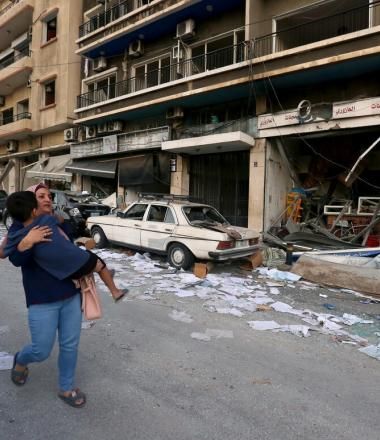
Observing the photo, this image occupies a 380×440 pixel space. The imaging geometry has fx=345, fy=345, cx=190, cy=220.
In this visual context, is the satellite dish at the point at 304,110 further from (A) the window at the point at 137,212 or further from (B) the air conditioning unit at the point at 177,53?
(B) the air conditioning unit at the point at 177,53

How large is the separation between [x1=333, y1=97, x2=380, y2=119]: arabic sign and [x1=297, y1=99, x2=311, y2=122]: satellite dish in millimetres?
737

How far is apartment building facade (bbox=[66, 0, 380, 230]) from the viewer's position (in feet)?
32.6

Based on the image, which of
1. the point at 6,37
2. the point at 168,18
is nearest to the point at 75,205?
the point at 168,18

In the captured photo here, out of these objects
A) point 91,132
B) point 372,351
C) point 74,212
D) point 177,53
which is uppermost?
point 177,53

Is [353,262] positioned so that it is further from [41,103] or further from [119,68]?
[41,103]

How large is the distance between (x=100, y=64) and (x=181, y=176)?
799 cm

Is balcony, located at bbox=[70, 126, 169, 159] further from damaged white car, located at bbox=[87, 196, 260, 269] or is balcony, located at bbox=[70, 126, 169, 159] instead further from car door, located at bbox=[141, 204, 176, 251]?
car door, located at bbox=[141, 204, 176, 251]

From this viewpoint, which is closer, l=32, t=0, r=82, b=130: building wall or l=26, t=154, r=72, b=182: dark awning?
l=26, t=154, r=72, b=182: dark awning

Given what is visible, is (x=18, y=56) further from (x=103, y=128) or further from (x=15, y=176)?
(x=103, y=128)

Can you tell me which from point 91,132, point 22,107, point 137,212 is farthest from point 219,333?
point 22,107

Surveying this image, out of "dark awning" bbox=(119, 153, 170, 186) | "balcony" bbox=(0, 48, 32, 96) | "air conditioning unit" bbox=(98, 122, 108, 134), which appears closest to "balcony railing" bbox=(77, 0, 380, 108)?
"air conditioning unit" bbox=(98, 122, 108, 134)

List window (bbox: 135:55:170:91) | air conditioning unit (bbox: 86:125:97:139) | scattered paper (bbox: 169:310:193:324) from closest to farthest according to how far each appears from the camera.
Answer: scattered paper (bbox: 169:310:193:324) → window (bbox: 135:55:170:91) → air conditioning unit (bbox: 86:125:97:139)

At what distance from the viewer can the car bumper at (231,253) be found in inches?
279

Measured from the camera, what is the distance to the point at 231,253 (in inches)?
286
